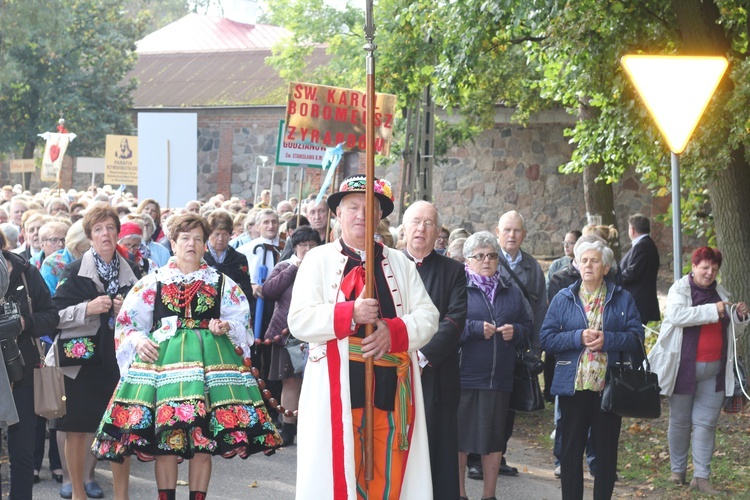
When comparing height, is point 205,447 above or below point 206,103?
below

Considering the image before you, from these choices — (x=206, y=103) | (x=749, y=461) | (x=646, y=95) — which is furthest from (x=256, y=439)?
(x=206, y=103)

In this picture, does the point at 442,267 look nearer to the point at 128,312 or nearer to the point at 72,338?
the point at 128,312

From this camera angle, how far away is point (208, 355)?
6449 mm

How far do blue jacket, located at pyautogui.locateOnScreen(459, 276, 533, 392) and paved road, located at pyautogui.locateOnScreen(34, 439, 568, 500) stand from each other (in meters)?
1.04

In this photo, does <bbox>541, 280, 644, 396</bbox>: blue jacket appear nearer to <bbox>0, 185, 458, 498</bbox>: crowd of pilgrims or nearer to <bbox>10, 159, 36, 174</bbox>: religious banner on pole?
<bbox>0, 185, 458, 498</bbox>: crowd of pilgrims

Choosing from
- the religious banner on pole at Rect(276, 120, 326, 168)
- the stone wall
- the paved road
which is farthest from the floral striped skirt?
the stone wall

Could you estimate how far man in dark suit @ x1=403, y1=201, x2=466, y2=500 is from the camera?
6.31 m

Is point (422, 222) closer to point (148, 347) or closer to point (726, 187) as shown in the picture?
point (148, 347)

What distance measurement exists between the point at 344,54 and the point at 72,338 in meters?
17.9

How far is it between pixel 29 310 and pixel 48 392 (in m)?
0.50

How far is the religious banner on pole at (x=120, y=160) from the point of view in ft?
70.5

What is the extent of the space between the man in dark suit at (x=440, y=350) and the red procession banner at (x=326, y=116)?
5.90 meters

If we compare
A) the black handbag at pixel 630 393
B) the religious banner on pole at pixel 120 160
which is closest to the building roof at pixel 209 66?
the religious banner on pole at pixel 120 160

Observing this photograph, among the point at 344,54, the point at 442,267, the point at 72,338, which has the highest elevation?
the point at 344,54
